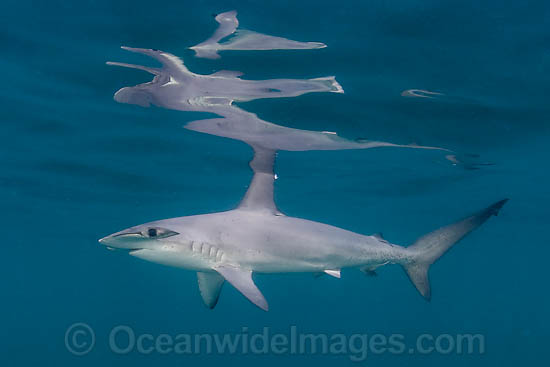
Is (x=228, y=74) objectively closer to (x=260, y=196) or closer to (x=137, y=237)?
(x=260, y=196)

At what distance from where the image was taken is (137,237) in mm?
5094

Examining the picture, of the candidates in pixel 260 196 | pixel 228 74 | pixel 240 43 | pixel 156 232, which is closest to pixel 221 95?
pixel 228 74

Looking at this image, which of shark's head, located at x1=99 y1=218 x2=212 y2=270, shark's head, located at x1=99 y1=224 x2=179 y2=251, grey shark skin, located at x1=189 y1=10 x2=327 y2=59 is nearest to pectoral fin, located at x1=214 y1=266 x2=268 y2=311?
shark's head, located at x1=99 y1=218 x2=212 y2=270

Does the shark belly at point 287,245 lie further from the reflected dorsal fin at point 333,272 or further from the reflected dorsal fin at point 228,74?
the reflected dorsal fin at point 228,74

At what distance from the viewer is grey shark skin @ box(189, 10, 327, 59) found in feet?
24.0

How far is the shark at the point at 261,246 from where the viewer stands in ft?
18.3

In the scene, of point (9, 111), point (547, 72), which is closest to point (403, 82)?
point (547, 72)

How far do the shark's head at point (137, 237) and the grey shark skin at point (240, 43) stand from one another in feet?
12.0

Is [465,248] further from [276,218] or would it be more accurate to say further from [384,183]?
[276,218]

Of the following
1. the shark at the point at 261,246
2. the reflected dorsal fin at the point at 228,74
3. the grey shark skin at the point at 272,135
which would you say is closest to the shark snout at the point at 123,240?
the shark at the point at 261,246

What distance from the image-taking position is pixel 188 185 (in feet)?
69.8

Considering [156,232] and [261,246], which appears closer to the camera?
[156,232]

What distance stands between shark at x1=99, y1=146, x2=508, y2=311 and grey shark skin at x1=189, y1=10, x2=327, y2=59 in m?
2.13

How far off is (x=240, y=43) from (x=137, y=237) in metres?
4.12
